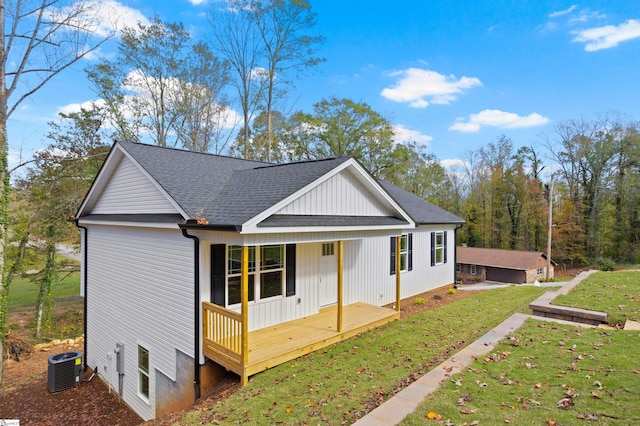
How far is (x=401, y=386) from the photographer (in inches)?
202

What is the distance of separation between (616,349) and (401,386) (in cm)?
397

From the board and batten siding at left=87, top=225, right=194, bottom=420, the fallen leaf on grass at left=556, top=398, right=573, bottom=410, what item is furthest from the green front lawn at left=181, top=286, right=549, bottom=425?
the board and batten siding at left=87, top=225, right=194, bottom=420

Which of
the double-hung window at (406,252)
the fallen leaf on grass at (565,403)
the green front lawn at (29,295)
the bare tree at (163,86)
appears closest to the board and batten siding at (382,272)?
the double-hung window at (406,252)

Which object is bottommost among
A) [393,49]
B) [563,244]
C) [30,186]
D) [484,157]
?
[563,244]

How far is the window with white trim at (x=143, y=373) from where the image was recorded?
321 inches

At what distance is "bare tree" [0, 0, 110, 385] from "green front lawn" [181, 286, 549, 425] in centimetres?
1184

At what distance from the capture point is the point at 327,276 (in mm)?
9453

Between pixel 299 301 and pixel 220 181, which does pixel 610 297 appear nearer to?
pixel 299 301

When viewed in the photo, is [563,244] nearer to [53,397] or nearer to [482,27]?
[482,27]

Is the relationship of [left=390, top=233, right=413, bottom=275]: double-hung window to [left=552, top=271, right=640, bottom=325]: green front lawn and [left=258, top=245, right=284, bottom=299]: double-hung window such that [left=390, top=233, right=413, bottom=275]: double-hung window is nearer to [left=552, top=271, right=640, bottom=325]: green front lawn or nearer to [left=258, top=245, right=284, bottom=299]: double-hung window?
[left=552, top=271, right=640, bottom=325]: green front lawn

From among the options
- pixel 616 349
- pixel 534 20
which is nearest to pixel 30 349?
pixel 616 349

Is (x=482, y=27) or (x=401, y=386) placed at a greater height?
(x=482, y=27)

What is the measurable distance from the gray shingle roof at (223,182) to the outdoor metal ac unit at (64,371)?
21.7 ft

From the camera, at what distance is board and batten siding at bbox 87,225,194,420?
6938 mm
